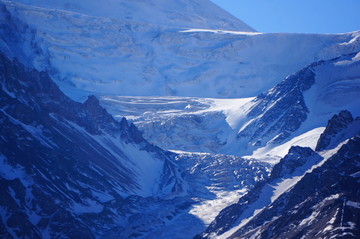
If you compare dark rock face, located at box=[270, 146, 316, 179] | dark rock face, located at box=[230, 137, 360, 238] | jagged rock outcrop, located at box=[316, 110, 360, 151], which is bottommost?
dark rock face, located at box=[230, 137, 360, 238]

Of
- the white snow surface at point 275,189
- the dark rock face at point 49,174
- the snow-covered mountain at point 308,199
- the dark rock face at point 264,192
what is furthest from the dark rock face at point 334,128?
the dark rock face at point 49,174

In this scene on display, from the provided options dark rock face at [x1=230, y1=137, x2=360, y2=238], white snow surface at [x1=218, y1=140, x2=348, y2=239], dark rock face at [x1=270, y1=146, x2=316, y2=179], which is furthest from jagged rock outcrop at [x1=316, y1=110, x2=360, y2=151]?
dark rock face at [x1=230, y1=137, x2=360, y2=238]

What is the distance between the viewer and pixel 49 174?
159 m

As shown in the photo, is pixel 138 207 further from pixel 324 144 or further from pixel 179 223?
pixel 324 144

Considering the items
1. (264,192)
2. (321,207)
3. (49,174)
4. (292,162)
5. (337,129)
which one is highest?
(337,129)

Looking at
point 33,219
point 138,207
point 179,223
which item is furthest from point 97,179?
point 33,219

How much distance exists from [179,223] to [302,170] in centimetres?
3705

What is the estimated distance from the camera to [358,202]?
323ft

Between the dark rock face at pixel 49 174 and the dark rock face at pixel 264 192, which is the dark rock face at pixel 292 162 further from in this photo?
the dark rock face at pixel 49 174

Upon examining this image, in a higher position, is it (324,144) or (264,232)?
(324,144)

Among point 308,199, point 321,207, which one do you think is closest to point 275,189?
point 308,199

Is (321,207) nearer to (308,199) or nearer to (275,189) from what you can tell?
(308,199)

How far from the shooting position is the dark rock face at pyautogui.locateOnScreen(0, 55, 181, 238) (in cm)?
13775

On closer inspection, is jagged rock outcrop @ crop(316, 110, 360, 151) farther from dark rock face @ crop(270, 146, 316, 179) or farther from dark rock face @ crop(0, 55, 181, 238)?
dark rock face @ crop(0, 55, 181, 238)
